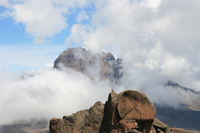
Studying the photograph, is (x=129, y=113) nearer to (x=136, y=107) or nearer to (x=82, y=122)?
(x=136, y=107)

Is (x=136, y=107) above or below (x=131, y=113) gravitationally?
above

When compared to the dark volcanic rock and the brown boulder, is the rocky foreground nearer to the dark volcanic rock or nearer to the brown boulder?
the brown boulder

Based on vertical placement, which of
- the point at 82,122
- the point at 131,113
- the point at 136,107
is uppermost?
the point at 82,122

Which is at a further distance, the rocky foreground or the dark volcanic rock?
the dark volcanic rock

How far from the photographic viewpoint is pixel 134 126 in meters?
41.4

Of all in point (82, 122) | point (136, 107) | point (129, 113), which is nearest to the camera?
point (136, 107)

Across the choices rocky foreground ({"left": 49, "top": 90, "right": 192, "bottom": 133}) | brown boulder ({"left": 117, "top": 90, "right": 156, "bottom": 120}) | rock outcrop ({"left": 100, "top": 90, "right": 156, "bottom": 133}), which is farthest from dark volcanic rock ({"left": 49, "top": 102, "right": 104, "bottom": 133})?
brown boulder ({"left": 117, "top": 90, "right": 156, "bottom": 120})

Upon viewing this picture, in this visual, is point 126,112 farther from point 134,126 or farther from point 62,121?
point 62,121

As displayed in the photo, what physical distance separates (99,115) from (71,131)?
9.79 m

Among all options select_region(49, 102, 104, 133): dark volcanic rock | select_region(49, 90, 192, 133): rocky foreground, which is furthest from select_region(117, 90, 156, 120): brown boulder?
select_region(49, 102, 104, 133): dark volcanic rock

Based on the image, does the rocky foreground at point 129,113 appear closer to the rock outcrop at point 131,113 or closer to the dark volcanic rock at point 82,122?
the rock outcrop at point 131,113


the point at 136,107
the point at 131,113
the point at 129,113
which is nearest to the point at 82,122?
the point at 129,113

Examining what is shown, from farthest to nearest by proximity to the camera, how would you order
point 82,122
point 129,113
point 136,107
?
point 82,122 < point 129,113 < point 136,107

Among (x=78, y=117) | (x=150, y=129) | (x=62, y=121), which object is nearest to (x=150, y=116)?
(x=150, y=129)
